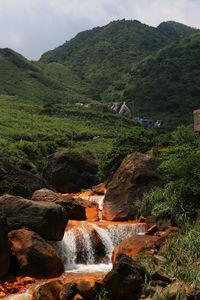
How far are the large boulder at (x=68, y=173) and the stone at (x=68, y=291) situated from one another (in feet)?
79.6

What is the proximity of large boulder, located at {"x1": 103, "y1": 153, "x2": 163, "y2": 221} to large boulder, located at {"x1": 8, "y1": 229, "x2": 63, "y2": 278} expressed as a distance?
7404 mm

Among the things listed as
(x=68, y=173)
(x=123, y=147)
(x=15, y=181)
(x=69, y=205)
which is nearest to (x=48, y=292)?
(x=69, y=205)

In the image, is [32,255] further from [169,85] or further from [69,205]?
[169,85]

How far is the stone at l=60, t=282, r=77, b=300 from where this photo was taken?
417 inches

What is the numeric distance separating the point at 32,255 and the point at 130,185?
9.44 metres

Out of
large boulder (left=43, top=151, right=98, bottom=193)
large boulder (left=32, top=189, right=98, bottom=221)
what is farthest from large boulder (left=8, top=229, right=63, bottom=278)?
large boulder (left=43, top=151, right=98, bottom=193)

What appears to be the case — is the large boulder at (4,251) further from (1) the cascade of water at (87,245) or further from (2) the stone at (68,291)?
(1) the cascade of water at (87,245)

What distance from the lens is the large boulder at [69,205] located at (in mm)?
19094

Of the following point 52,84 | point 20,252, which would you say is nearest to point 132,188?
point 20,252

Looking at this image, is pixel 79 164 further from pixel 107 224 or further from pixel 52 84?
pixel 52 84

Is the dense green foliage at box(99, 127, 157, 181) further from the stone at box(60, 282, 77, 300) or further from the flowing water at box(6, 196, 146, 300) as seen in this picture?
the stone at box(60, 282, 77, 300)

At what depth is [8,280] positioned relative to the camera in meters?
12.2

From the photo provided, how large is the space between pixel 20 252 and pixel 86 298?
341 centimetres

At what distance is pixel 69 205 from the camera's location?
20.1 m
